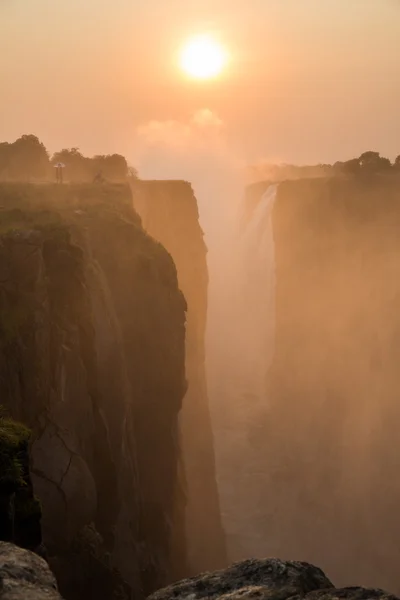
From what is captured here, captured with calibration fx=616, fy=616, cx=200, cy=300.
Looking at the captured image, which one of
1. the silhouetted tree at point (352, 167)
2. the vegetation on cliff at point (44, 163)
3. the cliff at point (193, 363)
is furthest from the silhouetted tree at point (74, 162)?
the silhouetted tree at point (352, 167)

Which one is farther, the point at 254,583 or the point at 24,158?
the point at 24,158

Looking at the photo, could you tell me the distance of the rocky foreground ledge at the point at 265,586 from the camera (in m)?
7.70

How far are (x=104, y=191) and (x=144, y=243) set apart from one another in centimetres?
726

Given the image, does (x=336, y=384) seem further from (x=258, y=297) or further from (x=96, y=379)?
(x=96, y=379)

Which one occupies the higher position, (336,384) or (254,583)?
(336,384)

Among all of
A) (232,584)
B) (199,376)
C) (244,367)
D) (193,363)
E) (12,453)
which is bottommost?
(232,584)

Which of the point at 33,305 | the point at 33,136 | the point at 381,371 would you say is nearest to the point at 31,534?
the point at 33,305

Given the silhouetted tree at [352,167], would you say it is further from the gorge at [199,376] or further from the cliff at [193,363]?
the cliff at [193,363]

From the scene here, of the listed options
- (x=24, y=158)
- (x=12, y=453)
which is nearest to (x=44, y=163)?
(x=24, y=158)

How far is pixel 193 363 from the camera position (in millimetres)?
44469

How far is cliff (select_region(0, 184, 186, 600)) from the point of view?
57.3 ft

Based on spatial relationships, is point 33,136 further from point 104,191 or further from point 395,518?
point 395,518

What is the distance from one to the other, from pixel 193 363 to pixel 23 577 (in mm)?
36886

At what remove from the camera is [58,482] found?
1753cm
